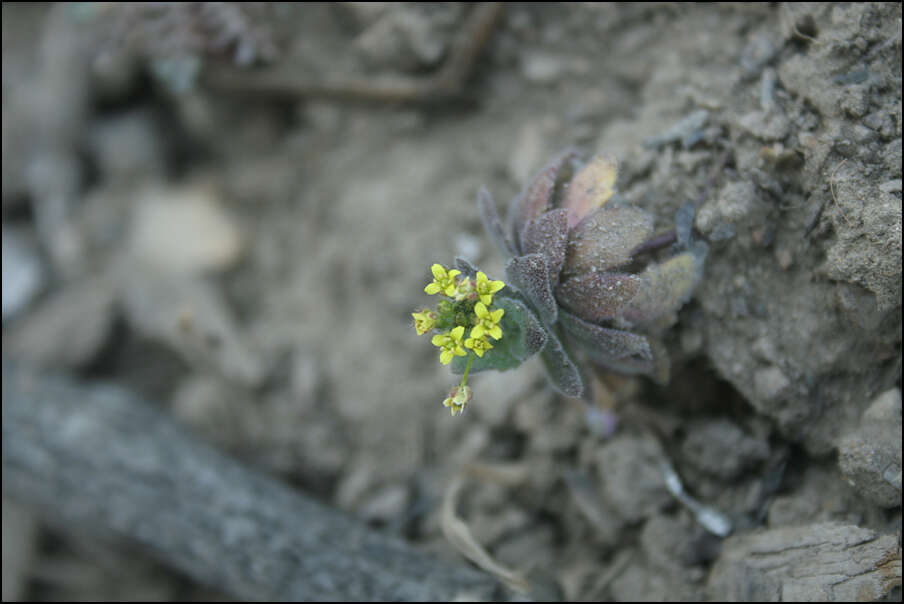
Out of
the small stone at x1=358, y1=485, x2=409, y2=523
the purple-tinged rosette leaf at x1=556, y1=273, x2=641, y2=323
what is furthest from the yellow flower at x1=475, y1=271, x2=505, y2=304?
the small stone at x1=358, y1=485, x2=409, y2=523

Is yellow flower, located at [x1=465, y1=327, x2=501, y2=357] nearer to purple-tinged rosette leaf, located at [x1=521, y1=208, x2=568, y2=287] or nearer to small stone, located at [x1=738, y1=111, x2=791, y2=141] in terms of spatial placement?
purple-tinged rosette leaf, located at [x1=521, y1=208, x2=568, y2=287]

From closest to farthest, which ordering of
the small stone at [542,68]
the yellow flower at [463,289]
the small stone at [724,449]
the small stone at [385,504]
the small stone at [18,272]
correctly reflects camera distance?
the yellow flower at [463,289]
the small stone at [724,449]
the small stone at [385,504]
the small stone at [542,68]
the small stone at [18,272]

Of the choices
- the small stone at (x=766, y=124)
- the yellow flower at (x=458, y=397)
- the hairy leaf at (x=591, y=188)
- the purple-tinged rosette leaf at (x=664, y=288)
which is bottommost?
the yellow flower at (x=458, y=397)

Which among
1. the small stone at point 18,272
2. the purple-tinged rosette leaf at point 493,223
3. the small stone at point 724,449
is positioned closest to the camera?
the purple-tinged rosette leaf at point 493,223

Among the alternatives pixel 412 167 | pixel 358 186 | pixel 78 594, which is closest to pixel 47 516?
pixel 78 594

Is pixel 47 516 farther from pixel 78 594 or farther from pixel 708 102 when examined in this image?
pixel 708 102

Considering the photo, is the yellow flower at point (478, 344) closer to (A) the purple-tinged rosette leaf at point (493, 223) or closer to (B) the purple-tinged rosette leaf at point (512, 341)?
(B) the purple-tinged rosette leaf at point (512, 341)

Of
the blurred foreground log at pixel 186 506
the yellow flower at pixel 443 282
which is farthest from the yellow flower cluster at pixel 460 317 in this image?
the blurred foreground log at pixel 186 506
